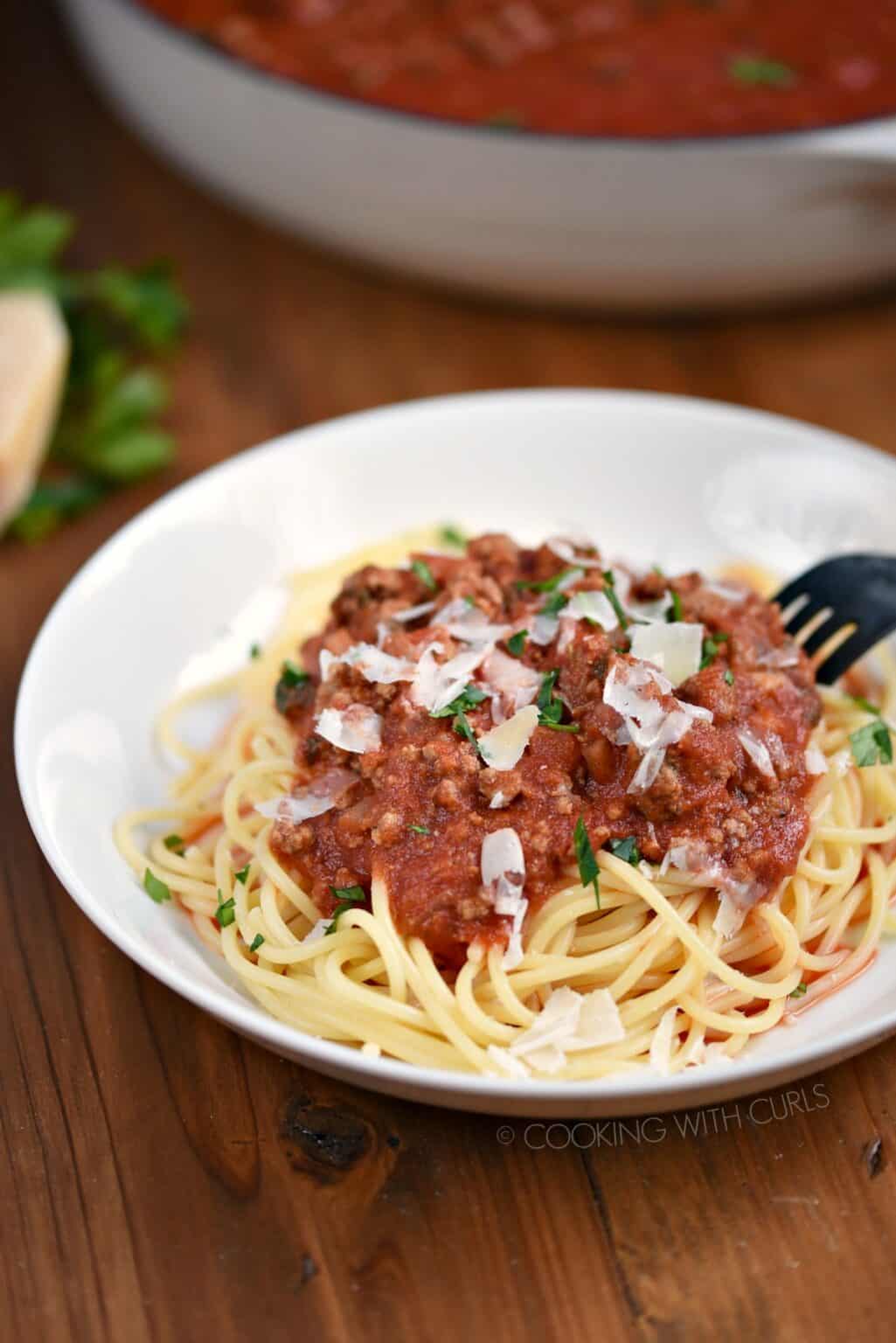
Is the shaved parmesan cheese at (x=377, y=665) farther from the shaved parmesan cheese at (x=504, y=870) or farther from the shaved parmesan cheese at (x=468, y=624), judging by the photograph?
the shaved parmesan cheese at (x=504, y=870)

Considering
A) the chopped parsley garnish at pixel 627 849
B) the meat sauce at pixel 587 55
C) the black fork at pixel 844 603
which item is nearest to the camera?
the chopped parsley garnish at pixel 627 849

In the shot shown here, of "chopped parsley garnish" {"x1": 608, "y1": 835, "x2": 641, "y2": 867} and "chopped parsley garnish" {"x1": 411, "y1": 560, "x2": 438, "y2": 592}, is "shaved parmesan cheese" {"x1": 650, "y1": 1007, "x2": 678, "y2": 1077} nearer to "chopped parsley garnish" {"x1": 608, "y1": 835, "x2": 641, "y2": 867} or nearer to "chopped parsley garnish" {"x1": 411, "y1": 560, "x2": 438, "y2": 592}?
"chopped parsley garnish" {"x1": 608, "y1": 835, "x2": 641, "y2": 867}

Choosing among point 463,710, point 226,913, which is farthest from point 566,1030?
point 226,913

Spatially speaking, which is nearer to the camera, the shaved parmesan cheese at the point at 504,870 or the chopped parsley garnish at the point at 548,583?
the shaved parmesan cheese at the point at 504,870

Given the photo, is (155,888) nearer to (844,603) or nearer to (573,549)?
(573,549)

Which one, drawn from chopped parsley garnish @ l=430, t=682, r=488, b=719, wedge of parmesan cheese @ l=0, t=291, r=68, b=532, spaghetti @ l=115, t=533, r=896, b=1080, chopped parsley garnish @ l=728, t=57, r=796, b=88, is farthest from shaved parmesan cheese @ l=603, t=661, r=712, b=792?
chopped parsley garnish @ l=728, t=57, r=796, b=88

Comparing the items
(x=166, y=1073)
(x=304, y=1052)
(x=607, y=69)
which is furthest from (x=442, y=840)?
(x=607, y=69)

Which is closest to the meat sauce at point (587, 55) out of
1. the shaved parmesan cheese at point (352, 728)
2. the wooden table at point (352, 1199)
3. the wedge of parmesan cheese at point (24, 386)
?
the wedge of parmesan cheese at point (24, 386)
